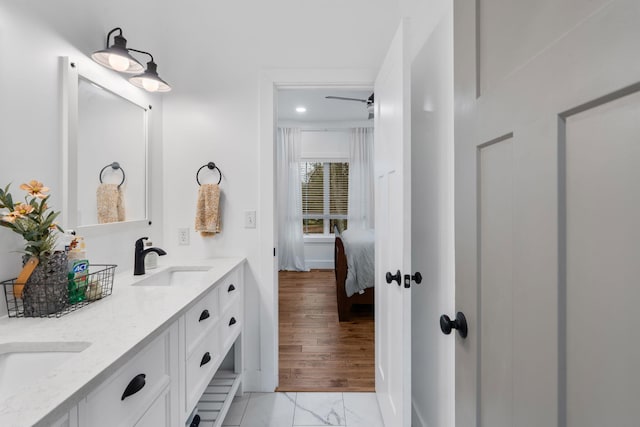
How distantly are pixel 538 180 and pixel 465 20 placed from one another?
1.79ft

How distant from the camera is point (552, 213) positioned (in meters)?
0.51

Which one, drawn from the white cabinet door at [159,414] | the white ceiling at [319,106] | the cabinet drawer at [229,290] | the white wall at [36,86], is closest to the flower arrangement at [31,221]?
the white wall at [36,86]

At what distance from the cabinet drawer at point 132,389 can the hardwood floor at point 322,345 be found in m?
1.37

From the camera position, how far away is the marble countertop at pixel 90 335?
1.91ft

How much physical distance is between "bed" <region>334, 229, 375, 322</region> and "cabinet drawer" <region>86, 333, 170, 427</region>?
248cm

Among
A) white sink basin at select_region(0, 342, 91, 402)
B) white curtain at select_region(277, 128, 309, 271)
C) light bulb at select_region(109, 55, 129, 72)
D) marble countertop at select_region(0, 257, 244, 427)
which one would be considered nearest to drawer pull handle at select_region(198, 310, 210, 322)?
marble countertop at select_region(0, 257, 244, 427)

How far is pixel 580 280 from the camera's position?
1.52 ft

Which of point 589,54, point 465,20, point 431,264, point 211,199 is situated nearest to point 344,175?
point 211,199

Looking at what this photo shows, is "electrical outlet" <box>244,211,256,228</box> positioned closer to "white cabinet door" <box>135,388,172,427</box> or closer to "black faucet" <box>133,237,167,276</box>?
"black faucet" <box>133,237,167,276</box>

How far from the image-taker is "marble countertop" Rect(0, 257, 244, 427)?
581mm

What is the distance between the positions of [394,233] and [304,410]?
A: 50.8 inches

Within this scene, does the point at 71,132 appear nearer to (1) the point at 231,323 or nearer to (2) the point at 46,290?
(2) the point at 46,290

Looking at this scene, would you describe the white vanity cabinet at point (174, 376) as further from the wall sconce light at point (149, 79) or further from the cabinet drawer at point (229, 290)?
the wall sconce light at point (149, 79)

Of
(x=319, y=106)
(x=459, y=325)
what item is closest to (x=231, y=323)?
(x=459, y=325)
